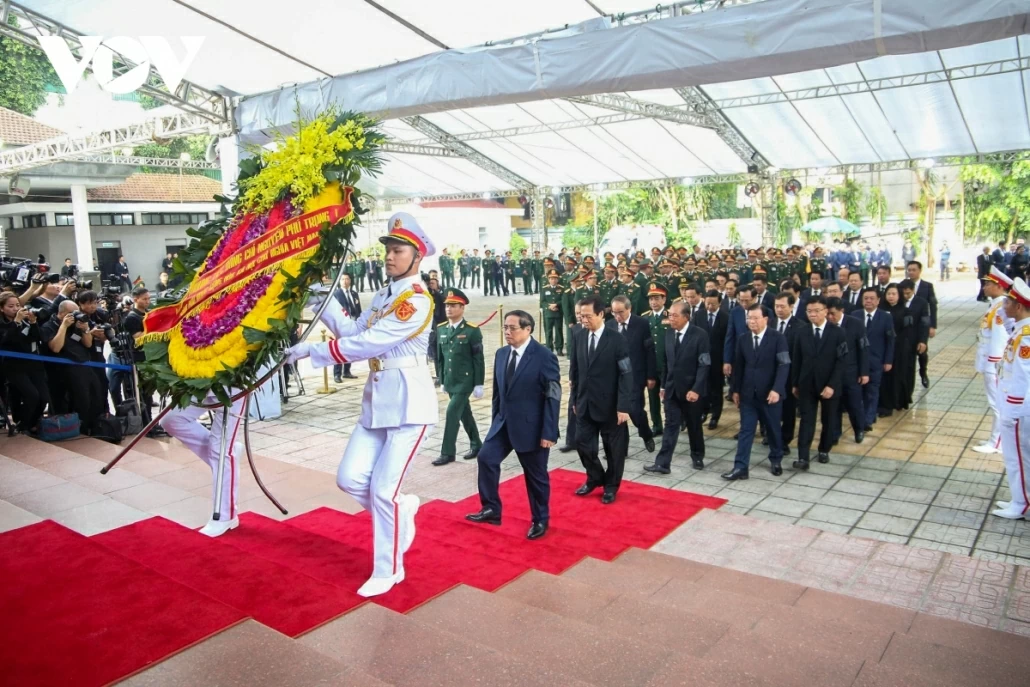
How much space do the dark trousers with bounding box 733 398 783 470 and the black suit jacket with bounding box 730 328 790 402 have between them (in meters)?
0.07

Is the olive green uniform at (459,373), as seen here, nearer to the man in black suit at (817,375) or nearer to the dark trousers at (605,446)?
the dark trousers at (605,446)

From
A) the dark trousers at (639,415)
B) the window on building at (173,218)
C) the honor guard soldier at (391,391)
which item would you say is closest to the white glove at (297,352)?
the honor guard soldier at (391,391)

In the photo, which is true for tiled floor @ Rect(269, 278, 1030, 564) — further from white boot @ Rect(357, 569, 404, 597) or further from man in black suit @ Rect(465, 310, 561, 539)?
white boot @ Rect(357, 569, 404, 597)

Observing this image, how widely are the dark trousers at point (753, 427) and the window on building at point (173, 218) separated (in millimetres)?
25233

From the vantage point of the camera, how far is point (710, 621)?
3275 mm

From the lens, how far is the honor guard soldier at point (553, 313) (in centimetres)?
1318

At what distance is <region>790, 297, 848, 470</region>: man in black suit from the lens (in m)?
6.63

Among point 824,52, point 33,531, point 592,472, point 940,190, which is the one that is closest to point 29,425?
point 33,531

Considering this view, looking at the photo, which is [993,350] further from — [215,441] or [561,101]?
[561,101]

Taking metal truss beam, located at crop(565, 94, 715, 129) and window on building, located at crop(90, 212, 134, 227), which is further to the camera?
window on building, located at crop(90, 212, 134, 227)

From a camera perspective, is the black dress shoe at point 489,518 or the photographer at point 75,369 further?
the photographer at point 75,369

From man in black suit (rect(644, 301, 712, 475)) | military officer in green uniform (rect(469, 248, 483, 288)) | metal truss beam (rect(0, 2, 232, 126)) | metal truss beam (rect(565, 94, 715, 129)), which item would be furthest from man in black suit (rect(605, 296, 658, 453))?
military officer in green uniform (rect(469, 248, 483, 288))

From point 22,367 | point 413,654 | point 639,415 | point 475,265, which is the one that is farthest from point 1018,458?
point 475,265

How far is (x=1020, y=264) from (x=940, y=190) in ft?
54.6
